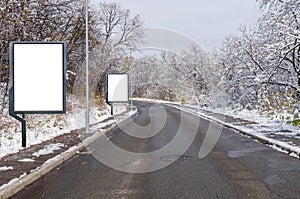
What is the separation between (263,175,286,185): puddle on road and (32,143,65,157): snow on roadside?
18.4 ft

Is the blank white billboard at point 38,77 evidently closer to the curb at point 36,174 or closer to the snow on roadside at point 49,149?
the snow on roadside at point 49,149

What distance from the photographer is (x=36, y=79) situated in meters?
11.7

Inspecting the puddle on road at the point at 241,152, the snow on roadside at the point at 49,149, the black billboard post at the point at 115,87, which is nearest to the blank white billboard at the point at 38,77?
the snow on roadside at the point at 49,149

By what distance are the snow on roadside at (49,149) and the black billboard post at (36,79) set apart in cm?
75

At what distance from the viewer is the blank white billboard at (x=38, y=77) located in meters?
11.5

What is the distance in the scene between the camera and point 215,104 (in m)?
39.6

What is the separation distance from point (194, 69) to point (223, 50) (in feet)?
52.9

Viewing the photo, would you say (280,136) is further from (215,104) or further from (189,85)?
(189,85)

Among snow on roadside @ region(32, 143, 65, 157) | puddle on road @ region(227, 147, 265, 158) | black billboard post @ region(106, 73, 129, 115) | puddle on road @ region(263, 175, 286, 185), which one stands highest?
black billboard post @ region(106, 73, 129, 115)

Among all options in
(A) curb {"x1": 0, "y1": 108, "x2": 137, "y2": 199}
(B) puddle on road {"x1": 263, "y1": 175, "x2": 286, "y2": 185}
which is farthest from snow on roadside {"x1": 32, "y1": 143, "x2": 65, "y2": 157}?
(B) puddle on road {"x1": 263, "y1": 175, "x2": 286, "y2": 185}

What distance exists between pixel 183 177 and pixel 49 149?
4811mm

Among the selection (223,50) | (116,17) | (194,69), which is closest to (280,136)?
(223,50)

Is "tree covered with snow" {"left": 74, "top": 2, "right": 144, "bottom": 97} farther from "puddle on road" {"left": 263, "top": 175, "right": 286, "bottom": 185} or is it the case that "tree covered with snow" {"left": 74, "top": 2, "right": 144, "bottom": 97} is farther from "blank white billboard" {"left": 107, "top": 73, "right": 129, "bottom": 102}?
"puddle on road" {"left": 263, "top": 175, "right": 286, "bottom": 185}

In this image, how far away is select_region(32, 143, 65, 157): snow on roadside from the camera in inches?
405
